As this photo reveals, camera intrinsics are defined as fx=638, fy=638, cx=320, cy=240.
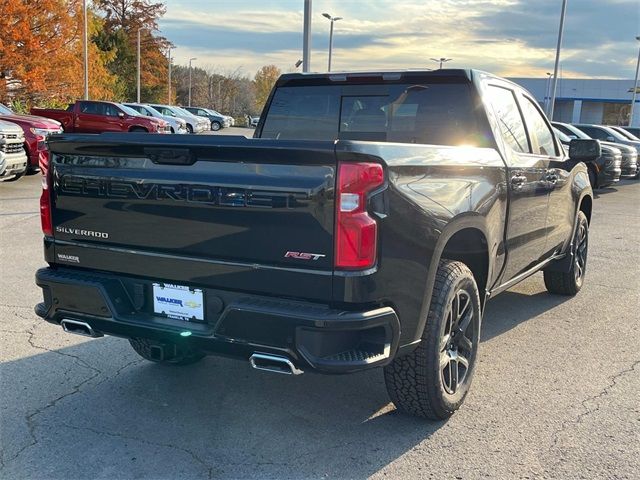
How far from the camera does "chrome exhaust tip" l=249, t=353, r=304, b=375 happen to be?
2.85 m

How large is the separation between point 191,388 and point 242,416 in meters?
0.52

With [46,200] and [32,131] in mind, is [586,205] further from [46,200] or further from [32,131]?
[32,131]

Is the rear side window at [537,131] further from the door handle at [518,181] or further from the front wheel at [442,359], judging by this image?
the front wheel at [442,359]

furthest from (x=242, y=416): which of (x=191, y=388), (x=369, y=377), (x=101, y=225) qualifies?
(x=101, y=225)

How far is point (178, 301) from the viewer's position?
3.14 meters

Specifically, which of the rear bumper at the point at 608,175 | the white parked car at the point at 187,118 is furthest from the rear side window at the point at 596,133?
the white parked car at the point at 187,118

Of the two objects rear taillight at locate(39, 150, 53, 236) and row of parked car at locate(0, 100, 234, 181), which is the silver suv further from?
rear taillight at locate(39, 150, 53, 236)

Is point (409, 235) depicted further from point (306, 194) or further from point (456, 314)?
point (456, 314)

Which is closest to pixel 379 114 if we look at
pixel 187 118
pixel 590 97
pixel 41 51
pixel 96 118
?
pixel 96 118

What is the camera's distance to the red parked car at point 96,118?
23312 millimetres

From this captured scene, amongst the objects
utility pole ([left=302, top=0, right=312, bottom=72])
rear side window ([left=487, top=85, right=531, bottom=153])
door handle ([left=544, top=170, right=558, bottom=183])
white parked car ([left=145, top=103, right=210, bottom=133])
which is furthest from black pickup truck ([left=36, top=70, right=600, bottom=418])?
white parked car ([left=145, top=103, right=210, bottom=133])

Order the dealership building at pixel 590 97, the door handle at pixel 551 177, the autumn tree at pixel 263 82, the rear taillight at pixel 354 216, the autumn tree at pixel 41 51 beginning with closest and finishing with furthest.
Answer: the rear taillight at pixel 354 216 < the door handle at pixel 551 177 < the autumn tree at pixel 41 51 < the dealership building at pixel 590 97 < the autumn tree at pixel 263 82

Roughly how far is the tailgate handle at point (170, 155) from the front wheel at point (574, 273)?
13.9 ft

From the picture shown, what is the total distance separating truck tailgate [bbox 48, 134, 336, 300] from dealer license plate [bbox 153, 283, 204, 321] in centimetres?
5
